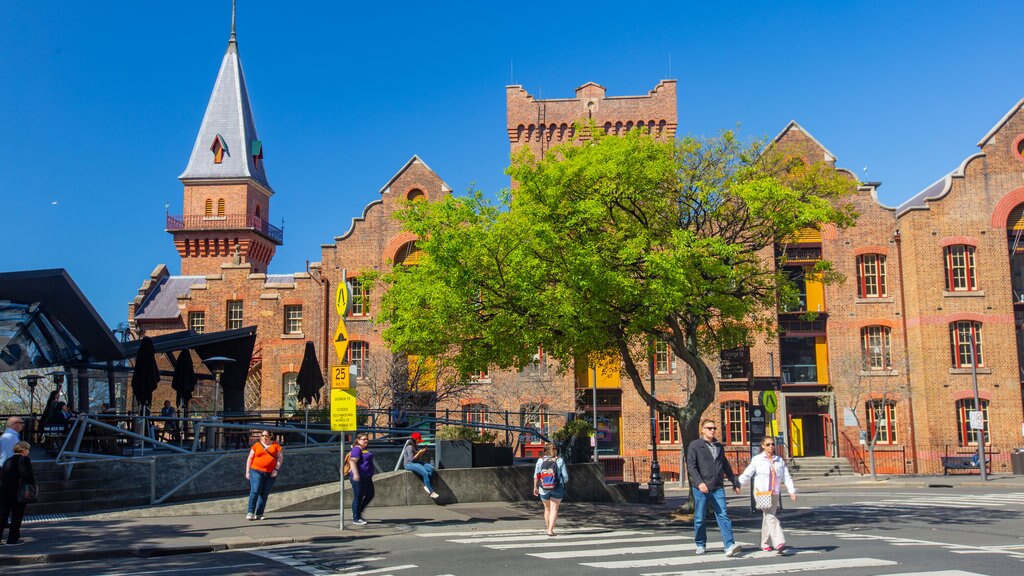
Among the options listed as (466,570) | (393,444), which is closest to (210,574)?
(466,570)

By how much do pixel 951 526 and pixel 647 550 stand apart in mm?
7437

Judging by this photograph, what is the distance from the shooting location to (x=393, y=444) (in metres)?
23.1

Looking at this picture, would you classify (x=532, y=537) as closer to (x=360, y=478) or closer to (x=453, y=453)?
(x=360, y=478)

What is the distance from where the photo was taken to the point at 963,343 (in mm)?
40688

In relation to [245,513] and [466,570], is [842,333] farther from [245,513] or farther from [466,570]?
[466,570]

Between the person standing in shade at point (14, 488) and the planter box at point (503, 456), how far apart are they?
10.6m

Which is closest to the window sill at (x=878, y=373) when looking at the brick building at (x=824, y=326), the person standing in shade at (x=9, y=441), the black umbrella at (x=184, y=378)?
the brick building at (x=824, y=326)

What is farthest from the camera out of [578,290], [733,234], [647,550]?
[733,234]

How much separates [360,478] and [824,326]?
3212 centimetres

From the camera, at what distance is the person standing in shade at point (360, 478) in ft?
51.6

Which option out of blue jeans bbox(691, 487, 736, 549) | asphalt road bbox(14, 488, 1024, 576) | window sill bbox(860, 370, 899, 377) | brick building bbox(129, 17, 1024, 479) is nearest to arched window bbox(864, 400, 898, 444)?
brick building bbox(129, 17, 1024, 479)

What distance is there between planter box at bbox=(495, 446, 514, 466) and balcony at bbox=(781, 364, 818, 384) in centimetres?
2450

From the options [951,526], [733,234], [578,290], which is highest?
[733,234]

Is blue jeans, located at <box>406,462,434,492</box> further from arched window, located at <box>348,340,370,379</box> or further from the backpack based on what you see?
arched window, located at <box>348,340,370,379</box>
